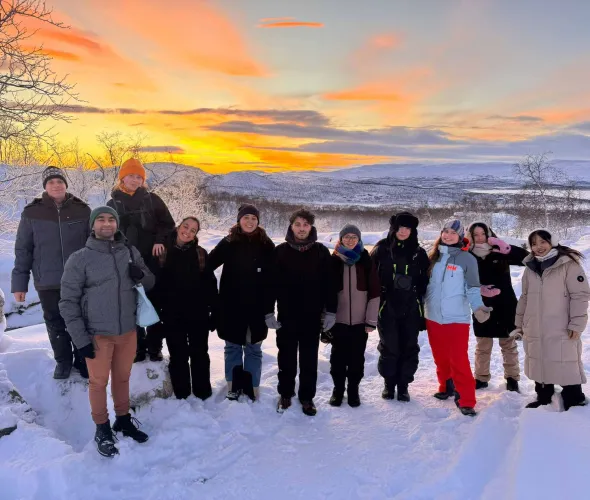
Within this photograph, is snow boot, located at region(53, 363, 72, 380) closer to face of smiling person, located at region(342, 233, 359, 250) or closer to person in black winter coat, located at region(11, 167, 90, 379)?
person in black winter coat, located at region(11, 167, 90, 379)

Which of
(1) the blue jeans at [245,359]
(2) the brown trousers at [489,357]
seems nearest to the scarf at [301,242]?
A: (1) the blue jeans at [245,359]

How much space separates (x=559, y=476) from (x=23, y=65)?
21.7 feet

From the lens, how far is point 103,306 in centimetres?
308

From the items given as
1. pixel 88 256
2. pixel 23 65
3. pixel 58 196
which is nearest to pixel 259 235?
pixel 88 256

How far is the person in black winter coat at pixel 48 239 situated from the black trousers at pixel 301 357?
83.6 inches

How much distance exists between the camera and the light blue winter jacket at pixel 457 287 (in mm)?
3812

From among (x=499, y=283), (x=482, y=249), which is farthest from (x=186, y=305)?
(x=499, y=283)

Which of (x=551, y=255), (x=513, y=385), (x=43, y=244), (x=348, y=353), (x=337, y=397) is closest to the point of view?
(x=551, y=255)

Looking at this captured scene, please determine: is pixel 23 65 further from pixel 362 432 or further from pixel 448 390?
pixel 448 390

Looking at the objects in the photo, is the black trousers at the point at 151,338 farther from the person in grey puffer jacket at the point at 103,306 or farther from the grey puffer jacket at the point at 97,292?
the grey puffer jacket at the point at 97,292

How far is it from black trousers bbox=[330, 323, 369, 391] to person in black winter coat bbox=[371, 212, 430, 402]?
24 centimetres

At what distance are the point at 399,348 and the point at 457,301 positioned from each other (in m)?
0.73

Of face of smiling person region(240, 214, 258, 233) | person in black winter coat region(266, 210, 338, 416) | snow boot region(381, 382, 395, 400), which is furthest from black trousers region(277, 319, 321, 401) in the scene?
face of smiling person region(240, 214, 258, 233)

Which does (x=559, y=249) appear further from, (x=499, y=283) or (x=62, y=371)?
(x=62, y=371)
